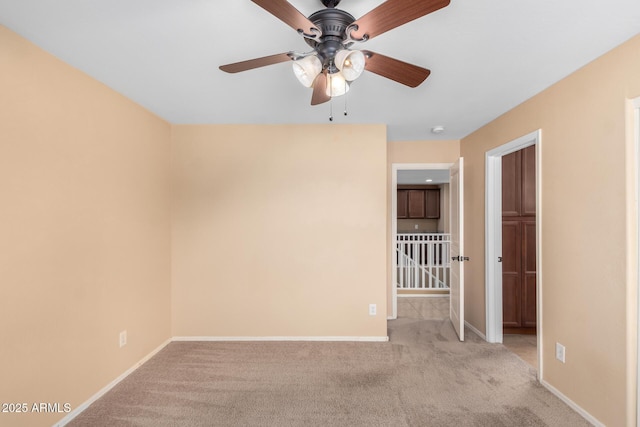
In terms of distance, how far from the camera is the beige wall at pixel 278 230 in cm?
360

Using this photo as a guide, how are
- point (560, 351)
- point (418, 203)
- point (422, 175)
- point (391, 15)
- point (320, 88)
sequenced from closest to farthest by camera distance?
1. point (391, 15)
2. point (320, 88)
3. point (560, 351)
4. point (422, 175)
5. point (418, 203)

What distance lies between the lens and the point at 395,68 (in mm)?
1603

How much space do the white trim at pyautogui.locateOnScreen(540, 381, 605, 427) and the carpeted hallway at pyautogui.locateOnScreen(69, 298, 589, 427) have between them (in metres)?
0.04

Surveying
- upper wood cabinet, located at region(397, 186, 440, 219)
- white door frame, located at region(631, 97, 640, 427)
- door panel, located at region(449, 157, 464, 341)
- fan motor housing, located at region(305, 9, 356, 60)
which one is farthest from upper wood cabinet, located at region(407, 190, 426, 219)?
fan motor housing, located at region(305, 9, 356, 60)

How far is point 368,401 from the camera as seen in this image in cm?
240

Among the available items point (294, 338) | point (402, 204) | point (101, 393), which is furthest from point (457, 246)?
point (402, 204)

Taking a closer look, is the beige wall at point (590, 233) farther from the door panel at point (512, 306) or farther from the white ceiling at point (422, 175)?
the white ceiling at point (422, 175)

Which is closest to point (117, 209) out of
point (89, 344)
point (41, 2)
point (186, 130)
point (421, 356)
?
point (89, 344)

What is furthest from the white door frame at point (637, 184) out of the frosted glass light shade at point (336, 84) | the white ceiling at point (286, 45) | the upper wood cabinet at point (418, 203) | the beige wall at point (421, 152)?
the upper wood cabinet at point (418, 203)

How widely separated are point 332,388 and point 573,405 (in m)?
1.70

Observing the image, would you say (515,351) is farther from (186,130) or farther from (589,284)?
(186,130)

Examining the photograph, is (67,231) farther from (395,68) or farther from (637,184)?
(637,184)

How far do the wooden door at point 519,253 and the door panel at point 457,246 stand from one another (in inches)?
20.0

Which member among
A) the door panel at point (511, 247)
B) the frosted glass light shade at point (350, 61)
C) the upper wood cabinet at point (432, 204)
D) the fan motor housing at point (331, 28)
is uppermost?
the fan motor housing at point (331, 28)
